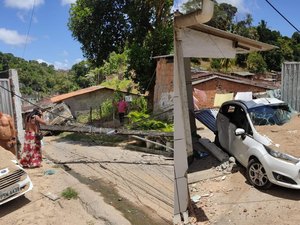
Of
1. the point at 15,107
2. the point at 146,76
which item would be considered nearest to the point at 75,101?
the point at 146,76

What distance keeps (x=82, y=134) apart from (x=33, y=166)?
7.49 metres

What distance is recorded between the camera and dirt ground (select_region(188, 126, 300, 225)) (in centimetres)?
499

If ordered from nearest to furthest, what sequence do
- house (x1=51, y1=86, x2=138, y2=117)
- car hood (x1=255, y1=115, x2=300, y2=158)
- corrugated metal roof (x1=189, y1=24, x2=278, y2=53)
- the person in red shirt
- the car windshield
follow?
car hood (x1=255, y1=115, x2=300, y2=158)
corrugated metal roof (x1=189, y1=24, x2=278, y2=53)
the car windshield
the person in red shirt
house (x1=51, y1=86, x2=138, y2=117)

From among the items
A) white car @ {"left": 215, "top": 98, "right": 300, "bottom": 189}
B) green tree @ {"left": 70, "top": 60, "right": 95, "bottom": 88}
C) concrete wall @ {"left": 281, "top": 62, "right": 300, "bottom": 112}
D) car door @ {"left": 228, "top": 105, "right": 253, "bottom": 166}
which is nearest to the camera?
white car @ {"left": 215, "top": 98, "right": 300, "bottom": 189}

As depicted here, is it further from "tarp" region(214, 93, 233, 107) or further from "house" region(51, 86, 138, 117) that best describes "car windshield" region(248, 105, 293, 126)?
"tarp" region(214, 93, 233, 107)

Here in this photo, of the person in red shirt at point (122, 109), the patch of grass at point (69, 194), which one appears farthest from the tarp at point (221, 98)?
the patch of grass at point (69, 194)

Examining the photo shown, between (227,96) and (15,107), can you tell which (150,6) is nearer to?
(15,107)

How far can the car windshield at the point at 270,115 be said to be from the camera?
6836mm

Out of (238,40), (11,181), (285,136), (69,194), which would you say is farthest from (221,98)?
(11,181)

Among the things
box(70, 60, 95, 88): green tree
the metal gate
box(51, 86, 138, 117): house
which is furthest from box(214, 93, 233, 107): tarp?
the metal gate

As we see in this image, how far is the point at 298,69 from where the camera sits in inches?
420

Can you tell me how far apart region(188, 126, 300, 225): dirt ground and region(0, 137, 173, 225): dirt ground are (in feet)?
1.88

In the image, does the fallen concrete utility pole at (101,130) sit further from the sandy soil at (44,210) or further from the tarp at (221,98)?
the tarp at (221,98)

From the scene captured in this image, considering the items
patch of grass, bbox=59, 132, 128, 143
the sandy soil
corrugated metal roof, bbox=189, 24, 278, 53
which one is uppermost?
corrugated metal roof, bbox=189, 24, 278, 53
